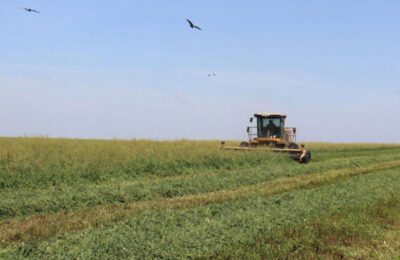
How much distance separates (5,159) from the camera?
10664 millimetres

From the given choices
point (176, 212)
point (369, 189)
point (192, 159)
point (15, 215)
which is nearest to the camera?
point (176, 212)

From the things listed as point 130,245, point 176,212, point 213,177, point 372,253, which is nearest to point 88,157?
point 213,177

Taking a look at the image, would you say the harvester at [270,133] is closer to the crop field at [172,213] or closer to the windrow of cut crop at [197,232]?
the crop field at [172,213]

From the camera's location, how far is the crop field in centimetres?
464

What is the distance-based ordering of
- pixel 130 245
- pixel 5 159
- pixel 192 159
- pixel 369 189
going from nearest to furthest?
pixel 130 245 < pixel 369 189 < pixel 5 159 < pixel 192 159

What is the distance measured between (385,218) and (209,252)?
152 inches

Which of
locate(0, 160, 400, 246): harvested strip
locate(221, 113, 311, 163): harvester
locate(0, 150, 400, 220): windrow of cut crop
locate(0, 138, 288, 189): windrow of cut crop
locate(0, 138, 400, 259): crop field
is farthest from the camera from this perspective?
locate(221, 113, 311, 163): harvester

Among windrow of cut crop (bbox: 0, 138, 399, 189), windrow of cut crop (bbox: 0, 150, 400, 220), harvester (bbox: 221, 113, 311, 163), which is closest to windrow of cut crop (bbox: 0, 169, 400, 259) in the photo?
windrow of cut crop (bbox: 0, 150, 400, 220)

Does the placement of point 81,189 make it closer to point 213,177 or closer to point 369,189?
point 213,177

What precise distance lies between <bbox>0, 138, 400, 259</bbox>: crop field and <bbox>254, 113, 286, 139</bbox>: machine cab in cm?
766

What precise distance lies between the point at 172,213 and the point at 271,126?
14833mm

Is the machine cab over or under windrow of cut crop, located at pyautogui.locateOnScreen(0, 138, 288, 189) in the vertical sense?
over

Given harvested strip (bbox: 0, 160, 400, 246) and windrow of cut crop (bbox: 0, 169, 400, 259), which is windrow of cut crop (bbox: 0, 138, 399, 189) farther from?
windrow of cut crop (bbox: 0, 169, 400, 259)

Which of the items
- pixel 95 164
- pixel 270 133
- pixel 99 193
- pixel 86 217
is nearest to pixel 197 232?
pixel 86 217
